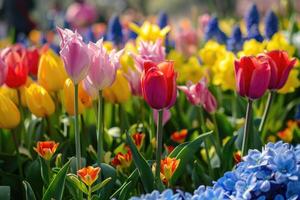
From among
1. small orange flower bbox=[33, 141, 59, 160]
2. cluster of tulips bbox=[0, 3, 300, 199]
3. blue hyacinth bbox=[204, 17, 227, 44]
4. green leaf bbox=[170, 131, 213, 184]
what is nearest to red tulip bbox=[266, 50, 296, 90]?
cluster of tulips bbox=[0, 3, 300, 199]

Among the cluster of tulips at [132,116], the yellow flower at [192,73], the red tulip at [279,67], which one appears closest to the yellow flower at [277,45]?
the cluster of tulips at [132,116]

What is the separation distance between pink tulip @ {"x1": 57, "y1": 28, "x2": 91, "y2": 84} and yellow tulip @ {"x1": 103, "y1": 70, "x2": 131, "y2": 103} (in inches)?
24.3

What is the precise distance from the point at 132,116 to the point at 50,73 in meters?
0.60

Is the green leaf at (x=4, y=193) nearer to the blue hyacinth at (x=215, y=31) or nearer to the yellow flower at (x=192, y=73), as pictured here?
the yellow flower at (x=192, y=73)

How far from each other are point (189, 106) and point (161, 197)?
169 cm

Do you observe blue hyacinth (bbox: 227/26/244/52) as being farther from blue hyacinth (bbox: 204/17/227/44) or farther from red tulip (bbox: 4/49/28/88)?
red tulip (bbox: 4/49/28/88)

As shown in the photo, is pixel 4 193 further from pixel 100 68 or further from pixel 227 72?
pixel 227 72

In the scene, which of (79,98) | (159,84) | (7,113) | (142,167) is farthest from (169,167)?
(7,113)

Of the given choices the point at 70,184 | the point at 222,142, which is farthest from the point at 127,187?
the point at 222,142

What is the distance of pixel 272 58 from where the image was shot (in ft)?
6.93

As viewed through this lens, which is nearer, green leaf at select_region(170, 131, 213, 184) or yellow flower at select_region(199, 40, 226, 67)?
green leaf at select_region(170, 131, 213, 184)

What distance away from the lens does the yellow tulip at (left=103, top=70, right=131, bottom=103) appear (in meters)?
2.53

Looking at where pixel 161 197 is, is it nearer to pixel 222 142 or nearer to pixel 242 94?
pixel 242 94

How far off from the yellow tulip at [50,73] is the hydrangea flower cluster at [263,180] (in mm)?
966
